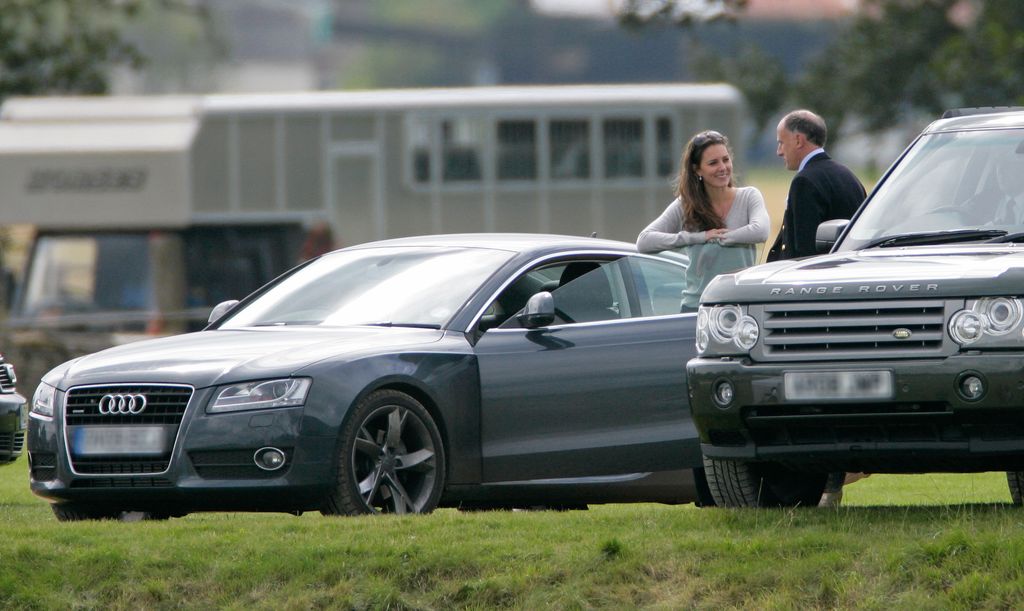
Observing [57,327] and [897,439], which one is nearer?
[897,439]

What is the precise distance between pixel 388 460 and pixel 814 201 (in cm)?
275

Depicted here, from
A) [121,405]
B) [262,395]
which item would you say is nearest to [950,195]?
[262,395]

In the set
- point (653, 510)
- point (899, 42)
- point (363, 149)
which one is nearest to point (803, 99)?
point (899, 42)

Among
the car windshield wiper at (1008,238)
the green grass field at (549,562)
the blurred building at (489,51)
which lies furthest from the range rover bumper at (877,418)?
the blurred building at (489,51)

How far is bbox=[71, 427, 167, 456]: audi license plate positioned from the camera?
895 cm

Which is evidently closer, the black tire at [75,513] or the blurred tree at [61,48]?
the black tire at [75,513]

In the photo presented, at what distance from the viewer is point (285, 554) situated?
777cm

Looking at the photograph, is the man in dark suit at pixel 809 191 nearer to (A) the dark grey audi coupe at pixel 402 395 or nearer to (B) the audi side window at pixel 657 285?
(B) the audi side window at pixel 657 285

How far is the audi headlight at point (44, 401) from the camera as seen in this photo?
9.34 metres

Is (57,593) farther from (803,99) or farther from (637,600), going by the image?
(803,99)

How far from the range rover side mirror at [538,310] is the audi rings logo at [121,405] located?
73.5 inches

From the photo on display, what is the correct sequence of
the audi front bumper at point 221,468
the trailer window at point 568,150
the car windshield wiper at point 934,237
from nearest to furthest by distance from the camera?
the car windshield wiper at point 934,237, the audi front bumper at point 221,468, the trailer window at point 568,150

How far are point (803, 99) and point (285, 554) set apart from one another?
32.7 meters

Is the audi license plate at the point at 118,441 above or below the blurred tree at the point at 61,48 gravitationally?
A: below
